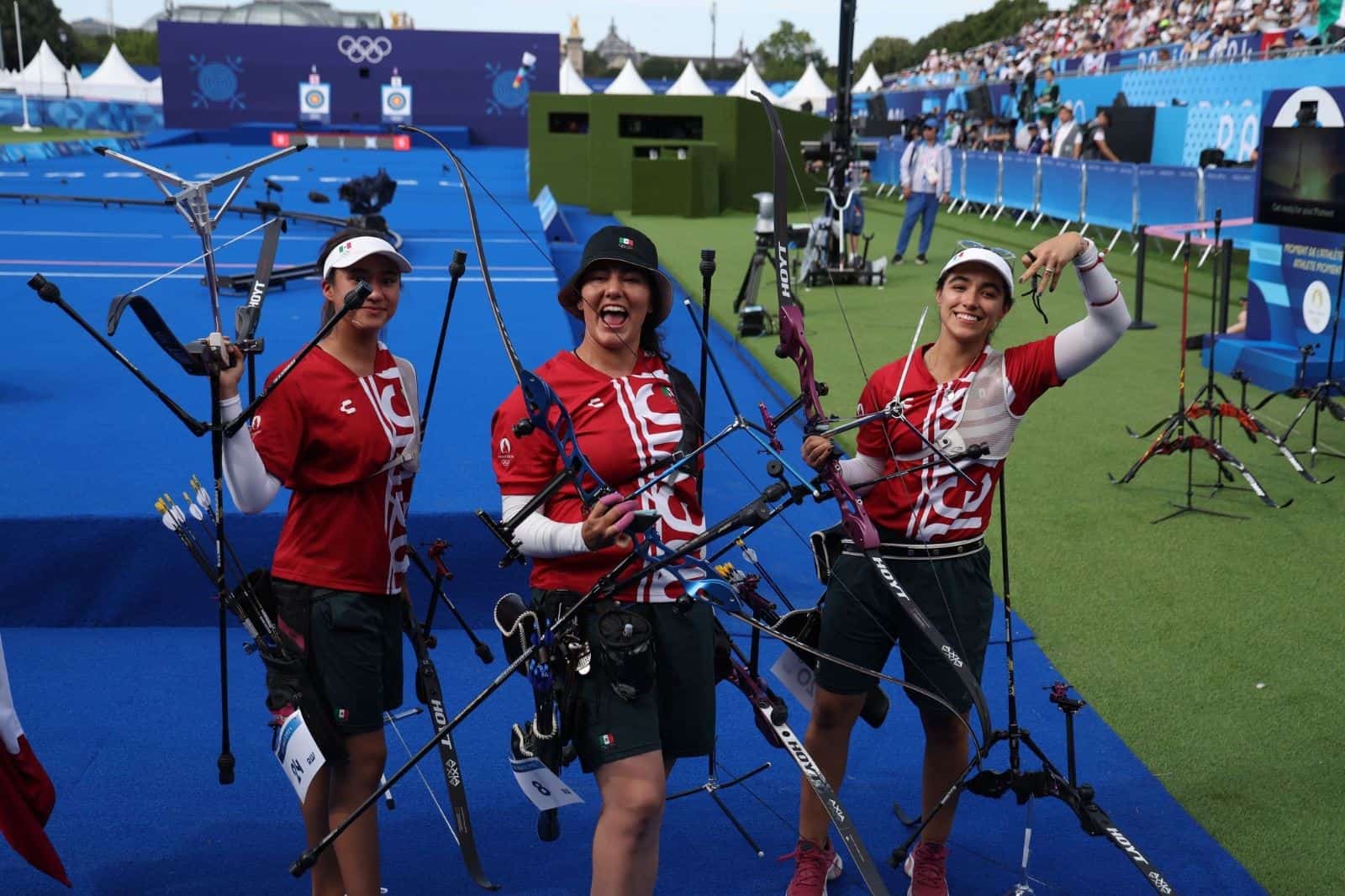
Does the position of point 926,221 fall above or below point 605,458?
below

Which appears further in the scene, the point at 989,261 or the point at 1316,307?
the point at 1316,307

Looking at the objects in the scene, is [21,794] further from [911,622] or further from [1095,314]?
[1095,314]

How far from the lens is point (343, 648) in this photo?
2730 millimetres

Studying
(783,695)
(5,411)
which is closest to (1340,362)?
(783,695)

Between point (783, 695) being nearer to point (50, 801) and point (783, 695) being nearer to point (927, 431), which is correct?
point (927, 431)

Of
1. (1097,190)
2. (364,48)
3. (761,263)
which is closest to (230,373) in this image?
(761,263)

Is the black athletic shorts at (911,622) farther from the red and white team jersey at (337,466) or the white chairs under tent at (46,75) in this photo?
the white chairs under tent at (46,75)

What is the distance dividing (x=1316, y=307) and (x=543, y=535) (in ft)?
23.7

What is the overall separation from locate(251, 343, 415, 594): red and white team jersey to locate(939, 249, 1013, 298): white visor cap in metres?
1.26

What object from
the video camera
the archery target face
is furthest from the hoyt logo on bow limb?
the video camera

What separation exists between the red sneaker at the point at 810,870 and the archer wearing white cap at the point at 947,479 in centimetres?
28

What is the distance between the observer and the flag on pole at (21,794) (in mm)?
2488

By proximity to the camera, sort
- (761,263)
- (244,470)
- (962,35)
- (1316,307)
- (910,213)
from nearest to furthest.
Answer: (244,470), (1316,307), (761,263), (910,213), (962,35)

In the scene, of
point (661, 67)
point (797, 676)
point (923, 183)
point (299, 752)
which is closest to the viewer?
point (299, 752)
